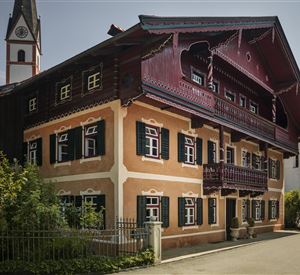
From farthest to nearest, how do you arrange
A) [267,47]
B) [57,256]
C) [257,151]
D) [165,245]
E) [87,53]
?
[257,151]
[267,47]
[165,245]
[87,53]
[57,256]

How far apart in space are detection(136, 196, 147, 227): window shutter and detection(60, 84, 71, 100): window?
6062mm

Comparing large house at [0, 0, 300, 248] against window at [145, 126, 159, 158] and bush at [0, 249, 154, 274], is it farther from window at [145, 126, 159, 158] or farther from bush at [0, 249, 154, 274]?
bush at [0, 249, 154, 274]

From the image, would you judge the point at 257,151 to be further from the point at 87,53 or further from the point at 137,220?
the point at 87,53

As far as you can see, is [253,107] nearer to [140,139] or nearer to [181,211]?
Answer: [181,211]

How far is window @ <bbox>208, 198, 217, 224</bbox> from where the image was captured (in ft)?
70.7

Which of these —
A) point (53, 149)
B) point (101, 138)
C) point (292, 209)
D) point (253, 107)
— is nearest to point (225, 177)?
point (101, 138)

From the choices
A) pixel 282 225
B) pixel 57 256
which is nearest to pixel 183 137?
pixel 57 256

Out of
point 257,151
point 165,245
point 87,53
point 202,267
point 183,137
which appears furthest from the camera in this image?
point 257,151

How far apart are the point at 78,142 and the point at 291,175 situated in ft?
98.4

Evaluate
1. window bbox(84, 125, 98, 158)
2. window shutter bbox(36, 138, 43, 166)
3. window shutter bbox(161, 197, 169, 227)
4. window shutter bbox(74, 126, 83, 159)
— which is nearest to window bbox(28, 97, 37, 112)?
window shutter bbox(36, 138, 43, 166)

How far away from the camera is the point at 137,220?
657 inches

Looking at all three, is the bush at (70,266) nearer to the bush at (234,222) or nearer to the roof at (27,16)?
the bush at (234,222)

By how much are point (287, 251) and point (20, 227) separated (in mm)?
Answer: 11242

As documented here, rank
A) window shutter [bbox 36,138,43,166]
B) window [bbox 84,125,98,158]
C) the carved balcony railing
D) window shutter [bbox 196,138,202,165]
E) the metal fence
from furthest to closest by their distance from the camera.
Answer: window shutter [bbox 36,138,43,166] < window shutter [bbox 196,138,202,165] < the carved balcony railing < window [bbox 84,125,98,158] < the metal fence
